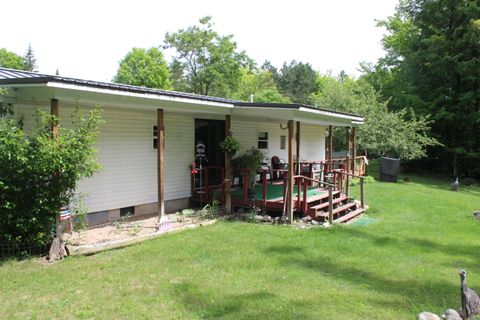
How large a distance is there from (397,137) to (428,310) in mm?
15523

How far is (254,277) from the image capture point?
5.23 m

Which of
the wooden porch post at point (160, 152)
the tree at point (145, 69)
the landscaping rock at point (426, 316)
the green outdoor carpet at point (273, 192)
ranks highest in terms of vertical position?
the tree at point (145, 69)

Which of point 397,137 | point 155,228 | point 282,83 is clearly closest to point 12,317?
point 155,228

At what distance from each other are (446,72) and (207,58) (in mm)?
23847

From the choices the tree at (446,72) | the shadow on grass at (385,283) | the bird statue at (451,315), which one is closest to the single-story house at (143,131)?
the shadow on grass at (385,283)

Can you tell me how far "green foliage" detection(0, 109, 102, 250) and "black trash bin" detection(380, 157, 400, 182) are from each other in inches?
574

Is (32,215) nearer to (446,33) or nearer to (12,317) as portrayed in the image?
(12,317)

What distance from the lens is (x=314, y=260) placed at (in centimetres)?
613

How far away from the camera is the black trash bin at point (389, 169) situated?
57.4ft

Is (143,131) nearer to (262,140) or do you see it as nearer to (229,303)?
(262,140)

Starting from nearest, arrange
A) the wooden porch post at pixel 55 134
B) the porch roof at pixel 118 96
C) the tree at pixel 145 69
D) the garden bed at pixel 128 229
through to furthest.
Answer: the porch roof at pixel 118 96 → the wooden porch post at pixel 55 134 → the garden bed at pixel 128 229 → the tree at pixel 145 69

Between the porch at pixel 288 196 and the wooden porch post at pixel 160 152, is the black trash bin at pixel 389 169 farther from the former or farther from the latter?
the wooden porch post at pixel 160 152

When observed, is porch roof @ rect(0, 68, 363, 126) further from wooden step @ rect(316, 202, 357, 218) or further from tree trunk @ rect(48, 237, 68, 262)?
wooden step @ rect(316, 202, 357, 218)

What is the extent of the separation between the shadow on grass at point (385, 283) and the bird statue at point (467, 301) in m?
0.37
